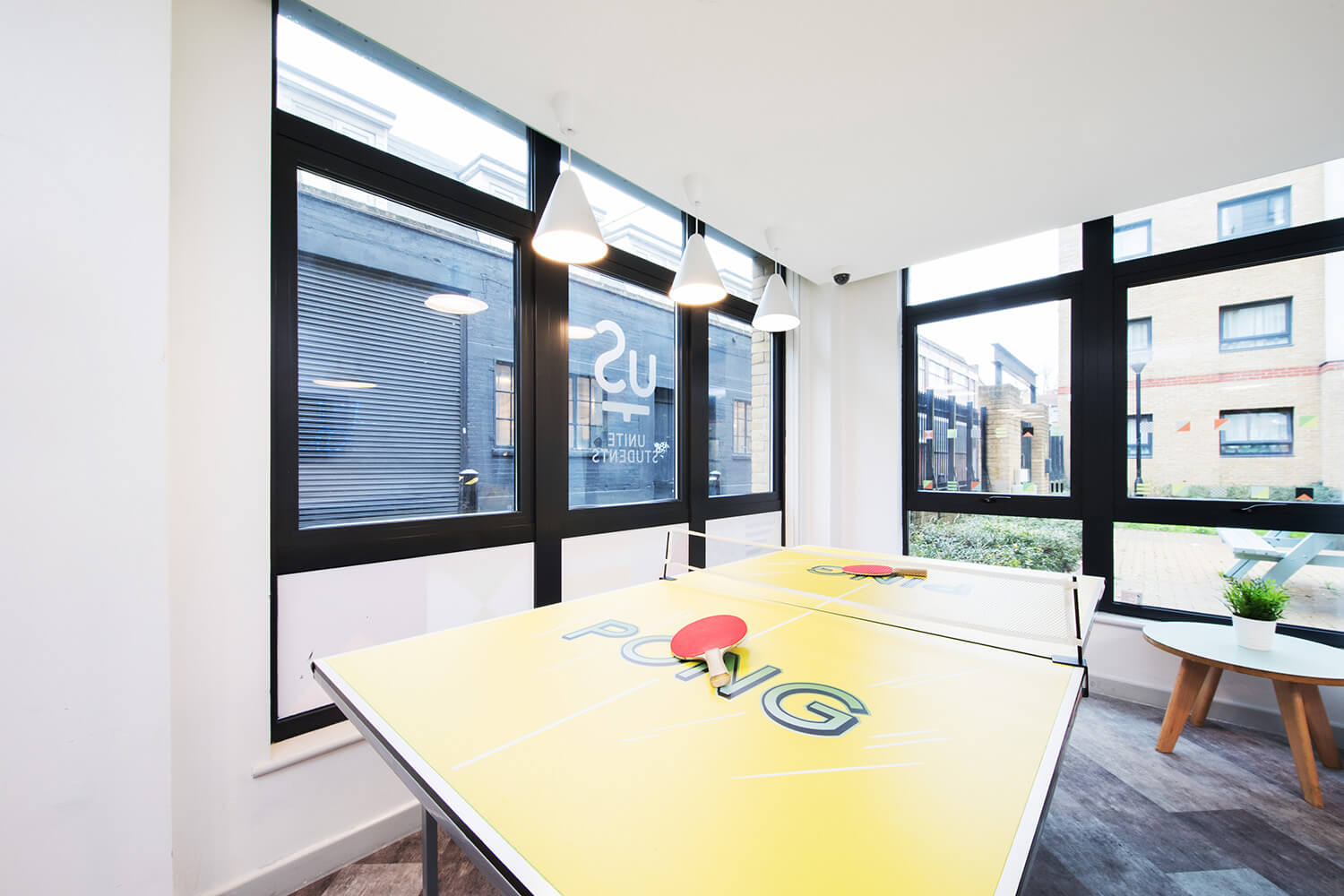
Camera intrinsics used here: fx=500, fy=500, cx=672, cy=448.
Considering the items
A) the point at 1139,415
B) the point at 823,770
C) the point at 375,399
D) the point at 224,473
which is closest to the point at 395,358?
the point at 375,399

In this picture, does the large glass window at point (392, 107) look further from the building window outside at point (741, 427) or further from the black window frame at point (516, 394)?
the building window outside at point (741, 427)

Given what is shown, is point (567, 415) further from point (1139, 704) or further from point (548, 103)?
point (1139, 704)

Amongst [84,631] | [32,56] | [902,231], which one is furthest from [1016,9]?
[84,631]

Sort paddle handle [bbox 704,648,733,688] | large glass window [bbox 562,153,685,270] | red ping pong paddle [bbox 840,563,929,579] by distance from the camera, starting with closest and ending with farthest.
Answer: paddle handle [bbox 704,648,733,688] < red ping pong paddle [bbox 840,563,929,579] < large glass window [bbox 562,153,685,270]

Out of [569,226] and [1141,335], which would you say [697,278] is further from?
[1141,335]

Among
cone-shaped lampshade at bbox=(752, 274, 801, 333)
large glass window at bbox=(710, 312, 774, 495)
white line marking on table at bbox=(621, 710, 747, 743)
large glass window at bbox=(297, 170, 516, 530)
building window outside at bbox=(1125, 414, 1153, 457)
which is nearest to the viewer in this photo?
white line marking on table at bbox=(621, 710, 747, 743)

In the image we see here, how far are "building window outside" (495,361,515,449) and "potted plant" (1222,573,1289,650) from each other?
10.8ft

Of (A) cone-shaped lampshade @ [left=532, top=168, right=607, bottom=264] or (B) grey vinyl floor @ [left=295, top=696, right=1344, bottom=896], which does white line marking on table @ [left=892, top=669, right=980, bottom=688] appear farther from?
(A) cone-shaped lampshade @ [left=532, top=168, right=607, bottom=264]

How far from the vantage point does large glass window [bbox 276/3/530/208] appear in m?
1.70

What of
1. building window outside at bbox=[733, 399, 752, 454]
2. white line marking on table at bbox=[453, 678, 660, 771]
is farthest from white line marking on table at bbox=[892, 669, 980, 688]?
building window outside at bbox=[733, 399, 752, 454]

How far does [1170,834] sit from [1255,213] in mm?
2992

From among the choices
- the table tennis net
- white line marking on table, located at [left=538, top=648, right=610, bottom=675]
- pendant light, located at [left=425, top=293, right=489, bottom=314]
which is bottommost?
the table tennis net

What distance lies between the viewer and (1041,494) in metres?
3.16

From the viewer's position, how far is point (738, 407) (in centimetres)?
359
